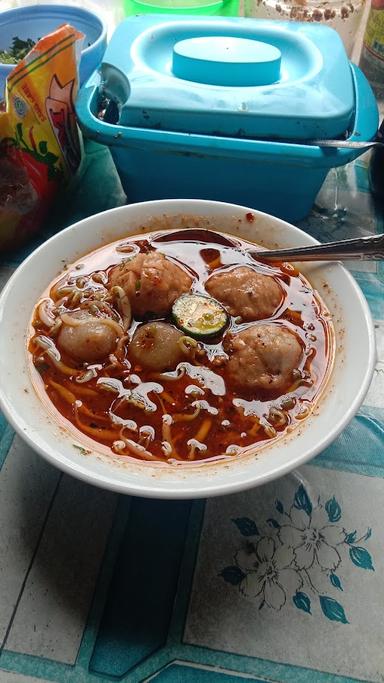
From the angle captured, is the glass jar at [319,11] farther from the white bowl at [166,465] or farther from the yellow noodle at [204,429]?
the yellow noodle at [204,429]

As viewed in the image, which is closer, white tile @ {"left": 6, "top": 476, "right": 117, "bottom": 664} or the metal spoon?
white tile @ {"left": 6, "top": 476, "right": 117, "bottom": 664}

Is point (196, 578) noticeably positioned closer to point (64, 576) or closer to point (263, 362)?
point (64, 576)

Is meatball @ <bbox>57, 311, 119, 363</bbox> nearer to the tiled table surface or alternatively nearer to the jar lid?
the tiled table surface

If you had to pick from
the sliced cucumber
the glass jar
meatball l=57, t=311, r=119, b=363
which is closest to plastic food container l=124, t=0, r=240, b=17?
the glass jar

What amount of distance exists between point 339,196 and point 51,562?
5.96 ft

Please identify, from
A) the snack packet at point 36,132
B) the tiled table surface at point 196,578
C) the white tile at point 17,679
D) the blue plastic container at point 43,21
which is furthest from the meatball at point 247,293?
the blue plastic container at point 43,21

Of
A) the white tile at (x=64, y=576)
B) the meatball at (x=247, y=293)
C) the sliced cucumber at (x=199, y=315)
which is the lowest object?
the white tile at (x=64, y=576)

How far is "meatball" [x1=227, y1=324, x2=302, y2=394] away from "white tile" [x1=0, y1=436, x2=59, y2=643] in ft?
1.87

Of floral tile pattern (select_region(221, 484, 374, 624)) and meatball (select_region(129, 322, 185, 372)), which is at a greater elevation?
meatball (select_region(129, 322, 185, 372))

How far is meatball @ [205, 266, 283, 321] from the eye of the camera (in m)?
1.54

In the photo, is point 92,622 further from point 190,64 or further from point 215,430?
point 190,64

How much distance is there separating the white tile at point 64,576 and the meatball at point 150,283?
0.54 meters

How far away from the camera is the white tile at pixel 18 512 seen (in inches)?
49.0

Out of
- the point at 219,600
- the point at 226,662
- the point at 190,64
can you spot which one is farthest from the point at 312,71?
the point at 226,662
